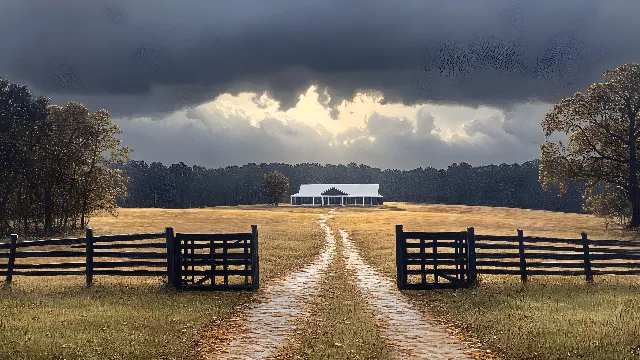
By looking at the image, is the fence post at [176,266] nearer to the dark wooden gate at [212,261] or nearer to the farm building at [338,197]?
the dark wooden gate at [212,261]

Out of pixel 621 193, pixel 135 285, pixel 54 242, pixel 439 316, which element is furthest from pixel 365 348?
pixel 621 193

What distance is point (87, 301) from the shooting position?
624 inches

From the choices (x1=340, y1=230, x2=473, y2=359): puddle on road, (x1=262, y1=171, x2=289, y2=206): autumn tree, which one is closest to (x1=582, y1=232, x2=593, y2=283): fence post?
(x1=340, y1=230, x2=473, y2=359): puddle on road

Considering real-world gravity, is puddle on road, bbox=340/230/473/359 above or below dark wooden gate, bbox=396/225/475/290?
below

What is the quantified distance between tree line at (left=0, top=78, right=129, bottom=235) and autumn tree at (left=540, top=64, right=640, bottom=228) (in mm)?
44168

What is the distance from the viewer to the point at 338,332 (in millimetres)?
12344

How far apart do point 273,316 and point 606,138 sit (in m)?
47.5

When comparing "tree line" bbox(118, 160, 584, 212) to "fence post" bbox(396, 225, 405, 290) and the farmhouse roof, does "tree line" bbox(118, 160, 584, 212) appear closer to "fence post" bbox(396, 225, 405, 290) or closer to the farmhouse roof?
the farmhouse roof

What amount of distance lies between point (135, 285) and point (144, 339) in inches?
309

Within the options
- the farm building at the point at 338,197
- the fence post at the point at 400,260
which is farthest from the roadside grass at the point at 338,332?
the farm building at the point at 338,197

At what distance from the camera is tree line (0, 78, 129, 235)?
151 feet

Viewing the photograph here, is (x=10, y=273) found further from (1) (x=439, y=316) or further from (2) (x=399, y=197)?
(2) (x=399, y=197)

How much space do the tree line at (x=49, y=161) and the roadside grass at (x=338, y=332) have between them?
1506 inches

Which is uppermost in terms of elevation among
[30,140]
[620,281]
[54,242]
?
[30,140]
